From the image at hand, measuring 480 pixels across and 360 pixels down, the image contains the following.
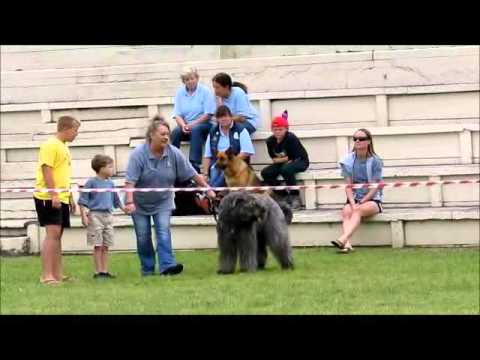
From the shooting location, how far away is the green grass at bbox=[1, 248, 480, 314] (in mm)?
8859

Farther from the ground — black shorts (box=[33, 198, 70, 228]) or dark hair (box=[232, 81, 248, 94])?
dark hair (box=[232, 81, 248, 94])

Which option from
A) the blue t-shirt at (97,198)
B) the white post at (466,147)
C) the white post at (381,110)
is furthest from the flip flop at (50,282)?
the white post at (466,147)

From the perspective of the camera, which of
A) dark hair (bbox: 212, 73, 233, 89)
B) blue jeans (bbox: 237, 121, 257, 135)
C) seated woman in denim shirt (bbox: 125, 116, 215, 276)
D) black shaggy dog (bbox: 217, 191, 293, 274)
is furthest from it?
blue jeans (bbox: 237, 121, 257, 135)

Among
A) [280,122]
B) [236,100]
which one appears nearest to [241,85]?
[236,100]

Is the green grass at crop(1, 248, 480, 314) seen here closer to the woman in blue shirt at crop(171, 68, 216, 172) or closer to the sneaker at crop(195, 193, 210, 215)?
the sneaker at crop(195, 193, 210, 215)

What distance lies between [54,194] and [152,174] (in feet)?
3.50

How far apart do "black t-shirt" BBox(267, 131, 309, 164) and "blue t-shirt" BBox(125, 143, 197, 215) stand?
236 centimetres

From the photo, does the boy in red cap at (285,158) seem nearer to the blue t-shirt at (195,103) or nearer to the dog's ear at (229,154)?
the dog's ear at (229,154)

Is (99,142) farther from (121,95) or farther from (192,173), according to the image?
(192,173)

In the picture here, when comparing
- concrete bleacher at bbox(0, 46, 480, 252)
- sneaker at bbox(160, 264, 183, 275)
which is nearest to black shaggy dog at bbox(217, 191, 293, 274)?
sneaker at bbox(160, 264, 183, 275)

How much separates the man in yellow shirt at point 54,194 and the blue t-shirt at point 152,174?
69 cm

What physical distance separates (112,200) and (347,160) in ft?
9.93

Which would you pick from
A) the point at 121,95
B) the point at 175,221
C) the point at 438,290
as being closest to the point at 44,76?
the point at 121,95

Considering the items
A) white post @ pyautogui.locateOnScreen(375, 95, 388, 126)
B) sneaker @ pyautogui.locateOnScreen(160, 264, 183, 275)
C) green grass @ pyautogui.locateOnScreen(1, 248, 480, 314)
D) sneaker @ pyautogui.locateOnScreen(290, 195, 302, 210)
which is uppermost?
white post @ pyautogui.locateOnScreen(375, 95, 388, 126)
